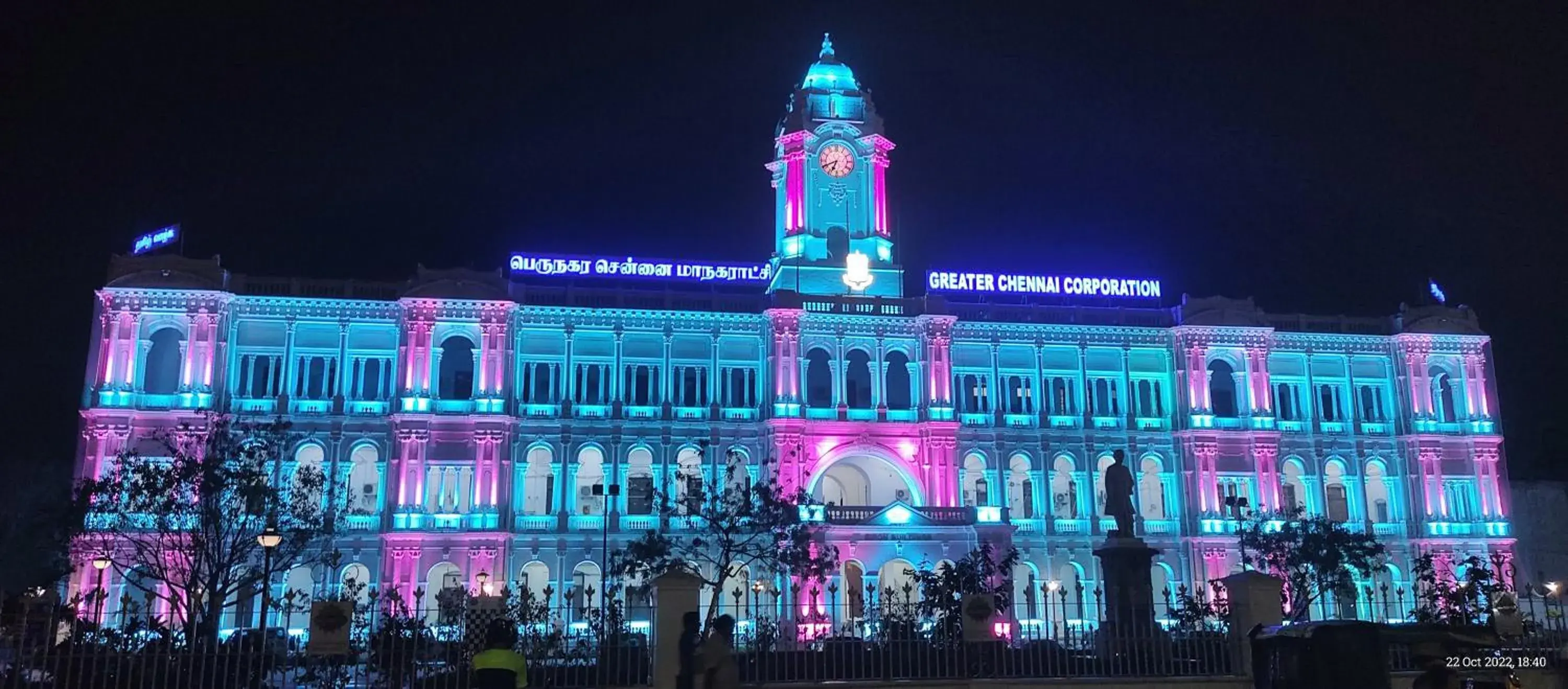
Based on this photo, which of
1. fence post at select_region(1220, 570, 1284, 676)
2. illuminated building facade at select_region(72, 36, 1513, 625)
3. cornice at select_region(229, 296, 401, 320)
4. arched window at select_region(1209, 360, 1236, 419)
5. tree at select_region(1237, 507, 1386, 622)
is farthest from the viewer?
arched window at select_region(1209, 360, 1236, 419)

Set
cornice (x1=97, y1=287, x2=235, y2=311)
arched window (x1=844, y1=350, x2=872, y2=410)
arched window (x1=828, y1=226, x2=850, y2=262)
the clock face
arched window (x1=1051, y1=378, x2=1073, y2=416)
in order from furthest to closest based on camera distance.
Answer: the clock face → arched window (x1=828, y1=226, x2=850, y2=262) → arched window (x1=1051, y1=378, x2=1073, y2=416) → arched window (x1=844, y1=350, x2=872, y2=410) → cornice (x1=97, y1=287, x2=235, y2=311)

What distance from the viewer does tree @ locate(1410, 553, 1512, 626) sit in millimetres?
24422

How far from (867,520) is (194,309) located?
27.2 metres

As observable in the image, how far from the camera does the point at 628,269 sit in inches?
2078

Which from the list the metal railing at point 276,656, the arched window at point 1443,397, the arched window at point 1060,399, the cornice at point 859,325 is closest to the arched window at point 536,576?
the cornice at point 859,325

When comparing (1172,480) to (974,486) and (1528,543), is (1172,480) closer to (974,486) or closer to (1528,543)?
(974,486)

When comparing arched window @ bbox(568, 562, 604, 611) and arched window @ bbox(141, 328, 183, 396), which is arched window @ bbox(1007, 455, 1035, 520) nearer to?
arched window @ bbox(568, 562, 604, 611)

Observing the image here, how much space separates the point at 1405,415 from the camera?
54.9 m

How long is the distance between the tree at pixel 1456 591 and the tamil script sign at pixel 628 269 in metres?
28.7

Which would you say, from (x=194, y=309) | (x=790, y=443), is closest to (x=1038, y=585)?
(x=790, y=443)

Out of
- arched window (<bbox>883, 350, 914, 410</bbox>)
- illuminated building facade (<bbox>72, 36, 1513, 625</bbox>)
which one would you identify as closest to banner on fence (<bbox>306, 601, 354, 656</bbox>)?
illuminated building facade (<bbox>72, 36, 1513, 625</bbox>)

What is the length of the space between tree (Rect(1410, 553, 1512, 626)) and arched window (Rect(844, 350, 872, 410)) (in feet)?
71.7

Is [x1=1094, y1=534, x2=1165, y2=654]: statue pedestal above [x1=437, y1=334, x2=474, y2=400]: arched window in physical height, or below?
below

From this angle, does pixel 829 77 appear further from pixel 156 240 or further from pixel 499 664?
pixel 499 664
